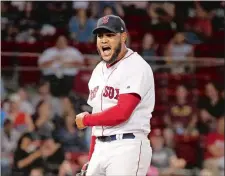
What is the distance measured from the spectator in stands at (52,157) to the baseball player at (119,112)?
436cm

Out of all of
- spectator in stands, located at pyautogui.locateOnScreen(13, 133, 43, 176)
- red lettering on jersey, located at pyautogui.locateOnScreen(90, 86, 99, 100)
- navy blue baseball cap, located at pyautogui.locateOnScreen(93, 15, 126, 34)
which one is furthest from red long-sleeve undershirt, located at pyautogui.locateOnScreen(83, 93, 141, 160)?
spectator in stands, located at pyautogui.locateOnScreen(13, 133, 43, 176)

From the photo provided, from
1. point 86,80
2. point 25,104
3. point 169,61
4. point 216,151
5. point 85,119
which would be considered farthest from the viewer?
point 169,61

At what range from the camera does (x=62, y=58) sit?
10086 millimetres

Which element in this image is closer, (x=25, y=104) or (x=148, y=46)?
(x=25, y=104)

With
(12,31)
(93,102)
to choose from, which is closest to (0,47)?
(12,31)

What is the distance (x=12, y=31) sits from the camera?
10688 mm

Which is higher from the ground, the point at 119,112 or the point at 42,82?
the point at 42,82

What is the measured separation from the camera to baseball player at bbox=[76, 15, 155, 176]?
425 cm

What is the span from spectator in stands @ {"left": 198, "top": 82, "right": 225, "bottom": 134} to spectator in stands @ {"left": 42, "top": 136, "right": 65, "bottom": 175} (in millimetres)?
2294

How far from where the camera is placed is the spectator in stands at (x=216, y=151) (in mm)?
9094

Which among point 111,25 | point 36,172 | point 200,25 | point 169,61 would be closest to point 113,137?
point 111,25

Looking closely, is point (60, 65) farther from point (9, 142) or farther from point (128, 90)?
point (128, 90)

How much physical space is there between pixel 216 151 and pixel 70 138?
2.16 meters

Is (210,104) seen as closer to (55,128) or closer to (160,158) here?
(160,158)
